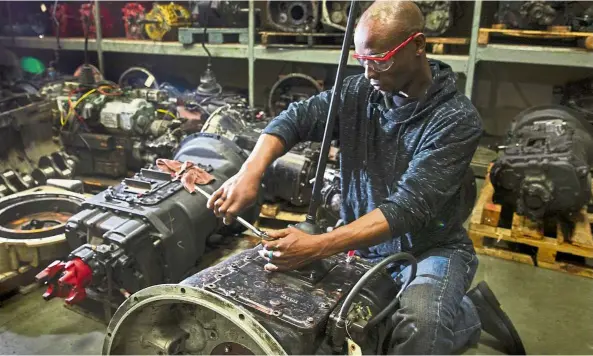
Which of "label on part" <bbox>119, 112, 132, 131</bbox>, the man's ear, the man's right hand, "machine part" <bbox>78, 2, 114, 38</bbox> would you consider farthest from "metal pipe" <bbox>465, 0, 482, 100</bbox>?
"machine part" <bbox>78, 2, 114, 38</bbox>

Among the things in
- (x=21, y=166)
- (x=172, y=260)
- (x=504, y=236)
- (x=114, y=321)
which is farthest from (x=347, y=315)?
(x=21, y=166)

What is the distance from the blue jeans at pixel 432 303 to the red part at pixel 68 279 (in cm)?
129

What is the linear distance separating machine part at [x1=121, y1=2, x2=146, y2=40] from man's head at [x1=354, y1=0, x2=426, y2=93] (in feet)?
13.9

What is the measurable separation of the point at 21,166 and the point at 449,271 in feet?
10.0

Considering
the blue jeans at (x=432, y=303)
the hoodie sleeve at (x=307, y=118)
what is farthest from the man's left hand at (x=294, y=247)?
the hoodie sleeve at (x=307, y=118)

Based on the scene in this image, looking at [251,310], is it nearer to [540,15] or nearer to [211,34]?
[540,15]

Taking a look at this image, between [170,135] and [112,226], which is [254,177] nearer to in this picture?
[112,226]

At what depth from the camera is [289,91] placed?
5176 mm

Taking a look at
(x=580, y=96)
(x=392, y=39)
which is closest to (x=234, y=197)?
(x=392, y=39)

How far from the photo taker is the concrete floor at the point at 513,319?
7.65 feet

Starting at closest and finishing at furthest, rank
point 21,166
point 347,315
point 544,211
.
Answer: point 347,315 → point 544,211 → point 21,166

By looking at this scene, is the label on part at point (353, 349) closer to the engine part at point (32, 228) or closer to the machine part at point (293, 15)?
the engine part at point (32, 228)

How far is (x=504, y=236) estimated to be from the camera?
3191 mm

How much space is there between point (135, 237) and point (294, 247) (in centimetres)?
98
